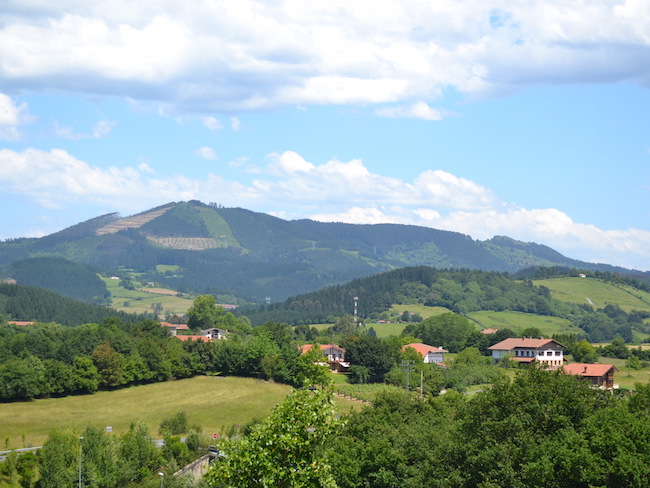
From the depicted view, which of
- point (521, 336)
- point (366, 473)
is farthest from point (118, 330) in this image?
point (366, 473)

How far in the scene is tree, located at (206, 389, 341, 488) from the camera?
23438 millimetres

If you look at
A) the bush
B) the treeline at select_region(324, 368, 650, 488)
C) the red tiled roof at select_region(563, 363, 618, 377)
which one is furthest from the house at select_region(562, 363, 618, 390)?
the treeline at select_region(324, 368, 650, 488)

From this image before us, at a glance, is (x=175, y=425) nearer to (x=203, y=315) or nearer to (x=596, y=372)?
(x=596, y=372)

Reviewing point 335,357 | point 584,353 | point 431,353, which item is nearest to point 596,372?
point 584,353

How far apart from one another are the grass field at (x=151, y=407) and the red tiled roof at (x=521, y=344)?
157 feet

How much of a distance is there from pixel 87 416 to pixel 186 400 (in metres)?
14.3

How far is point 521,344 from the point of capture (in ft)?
469

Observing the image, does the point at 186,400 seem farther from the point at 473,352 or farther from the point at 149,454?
the point at 473,352

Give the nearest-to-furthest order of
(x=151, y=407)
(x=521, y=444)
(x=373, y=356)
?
(x=521, y=444) < (x=151, y=407) < (x=373, y=356)

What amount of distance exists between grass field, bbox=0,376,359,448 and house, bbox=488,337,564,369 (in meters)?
46.7

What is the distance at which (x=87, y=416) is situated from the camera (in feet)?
297

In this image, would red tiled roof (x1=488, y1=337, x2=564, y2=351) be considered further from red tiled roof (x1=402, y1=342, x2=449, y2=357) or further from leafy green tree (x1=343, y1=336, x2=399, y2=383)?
leafy green tree (x1=343, y1=336, x2=399, y2=383)

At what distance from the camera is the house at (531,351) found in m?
138

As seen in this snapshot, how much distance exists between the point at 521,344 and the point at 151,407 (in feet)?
235
